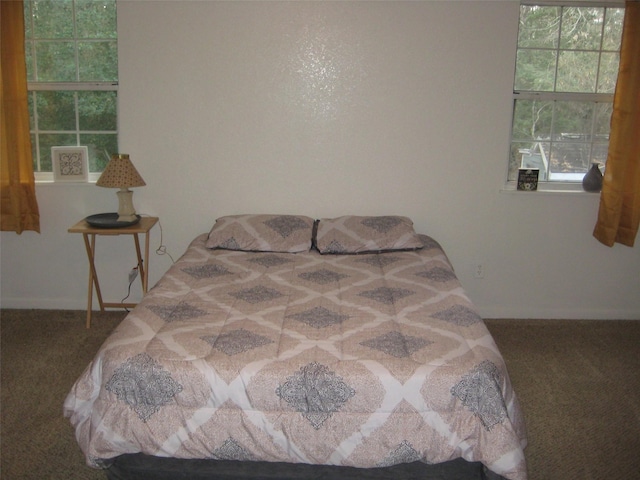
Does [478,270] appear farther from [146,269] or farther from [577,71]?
[146,269]

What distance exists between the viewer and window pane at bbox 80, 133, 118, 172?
3.77m

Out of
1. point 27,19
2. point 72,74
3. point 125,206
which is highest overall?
point 27,19

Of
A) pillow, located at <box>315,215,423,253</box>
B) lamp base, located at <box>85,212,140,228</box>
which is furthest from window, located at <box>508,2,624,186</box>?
lamp base, located at <box>85,212,140,228</box>

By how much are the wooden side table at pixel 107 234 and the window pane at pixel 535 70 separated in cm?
244

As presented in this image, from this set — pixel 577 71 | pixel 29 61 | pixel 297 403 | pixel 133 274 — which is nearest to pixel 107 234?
pixel 133 274

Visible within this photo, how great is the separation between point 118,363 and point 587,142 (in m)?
3.13

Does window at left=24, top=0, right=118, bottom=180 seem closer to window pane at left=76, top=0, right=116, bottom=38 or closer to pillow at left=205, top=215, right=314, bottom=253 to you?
window pane at left=76, top=0, right=116, bottom=38

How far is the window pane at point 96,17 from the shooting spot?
11.9 feet

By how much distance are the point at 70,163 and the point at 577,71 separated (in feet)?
10.6

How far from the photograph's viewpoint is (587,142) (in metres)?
3.79

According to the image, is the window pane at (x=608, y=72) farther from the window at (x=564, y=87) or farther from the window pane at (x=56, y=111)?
the window pane at (x=56, y=111)

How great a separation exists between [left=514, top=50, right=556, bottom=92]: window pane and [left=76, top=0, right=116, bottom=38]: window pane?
2.52 meters

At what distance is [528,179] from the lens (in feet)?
12.2

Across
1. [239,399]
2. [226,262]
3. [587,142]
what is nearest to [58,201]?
[226,262]
